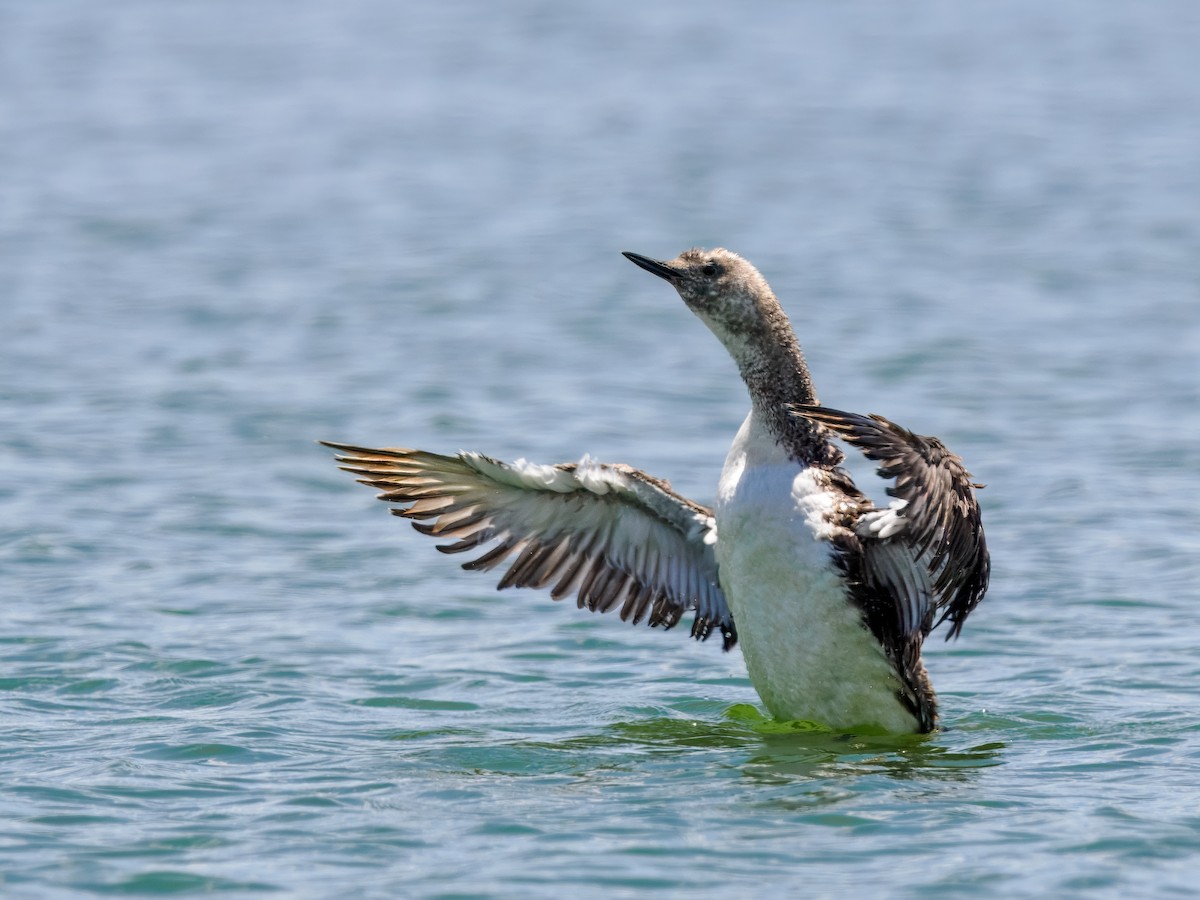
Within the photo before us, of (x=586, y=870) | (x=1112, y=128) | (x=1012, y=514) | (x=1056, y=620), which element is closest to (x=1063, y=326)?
(x=1012, y=514)

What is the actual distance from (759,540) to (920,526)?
1041 mm

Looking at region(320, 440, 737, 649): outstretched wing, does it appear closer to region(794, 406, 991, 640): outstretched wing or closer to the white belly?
the white belly

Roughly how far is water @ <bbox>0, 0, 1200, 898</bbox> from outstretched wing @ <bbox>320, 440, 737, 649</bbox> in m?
0.57

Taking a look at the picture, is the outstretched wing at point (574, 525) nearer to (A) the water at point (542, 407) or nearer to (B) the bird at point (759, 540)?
(B) the bird at point (759, 540)

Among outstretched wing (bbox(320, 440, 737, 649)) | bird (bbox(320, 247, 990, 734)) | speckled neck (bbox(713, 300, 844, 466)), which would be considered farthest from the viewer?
outstretched wing (bbox(320, 440, 737, 649))

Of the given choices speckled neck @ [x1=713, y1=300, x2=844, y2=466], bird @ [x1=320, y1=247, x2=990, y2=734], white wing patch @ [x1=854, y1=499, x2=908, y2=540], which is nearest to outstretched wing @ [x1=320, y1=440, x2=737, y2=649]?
bird @ [x1=320, y1=247, x2=990, y2=734]

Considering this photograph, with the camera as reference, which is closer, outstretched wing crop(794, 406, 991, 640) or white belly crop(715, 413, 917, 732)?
outstretched wing crop(794, 406, 991, 640)

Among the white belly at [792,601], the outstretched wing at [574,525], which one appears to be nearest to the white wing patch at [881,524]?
the white belly at [792,601]

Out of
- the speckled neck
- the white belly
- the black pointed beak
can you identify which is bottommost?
the white belly

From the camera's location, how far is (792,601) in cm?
860

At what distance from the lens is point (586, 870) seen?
705cm

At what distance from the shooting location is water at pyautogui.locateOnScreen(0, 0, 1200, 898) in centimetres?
765

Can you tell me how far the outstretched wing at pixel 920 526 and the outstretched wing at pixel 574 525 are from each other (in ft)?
3.32

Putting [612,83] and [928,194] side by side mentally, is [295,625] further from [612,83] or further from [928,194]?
[612,83]
